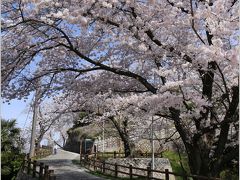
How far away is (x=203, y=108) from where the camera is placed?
9445mm

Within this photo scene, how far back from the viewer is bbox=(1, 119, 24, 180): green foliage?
25.6m

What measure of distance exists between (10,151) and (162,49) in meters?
20.7

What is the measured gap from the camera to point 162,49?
33.3ft

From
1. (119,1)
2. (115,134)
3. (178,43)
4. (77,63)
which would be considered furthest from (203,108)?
(115,134)

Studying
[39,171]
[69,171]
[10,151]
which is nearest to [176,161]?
[69,171]

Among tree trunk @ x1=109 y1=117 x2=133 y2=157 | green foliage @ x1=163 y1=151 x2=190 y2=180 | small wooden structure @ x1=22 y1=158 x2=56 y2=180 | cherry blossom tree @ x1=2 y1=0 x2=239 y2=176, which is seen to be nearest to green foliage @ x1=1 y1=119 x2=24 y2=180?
small wooden structure @ x1=22 y1=158 x2=56 y2=180

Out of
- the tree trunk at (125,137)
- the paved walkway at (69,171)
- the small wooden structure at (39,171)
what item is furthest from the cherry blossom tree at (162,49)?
the tree trunk at (125,137)

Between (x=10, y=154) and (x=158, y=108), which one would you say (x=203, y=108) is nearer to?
(x=158, y=108)

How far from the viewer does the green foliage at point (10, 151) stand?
2558cm

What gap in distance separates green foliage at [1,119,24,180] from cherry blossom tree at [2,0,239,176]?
15.0 meters

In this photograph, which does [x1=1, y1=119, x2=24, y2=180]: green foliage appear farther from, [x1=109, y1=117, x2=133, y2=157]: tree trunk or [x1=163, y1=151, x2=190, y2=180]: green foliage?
[x1=163, y1=151, x2=190, y2=180]: green foliage

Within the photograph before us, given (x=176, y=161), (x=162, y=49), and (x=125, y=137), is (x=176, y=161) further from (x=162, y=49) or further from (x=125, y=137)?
(x=162, y=49)

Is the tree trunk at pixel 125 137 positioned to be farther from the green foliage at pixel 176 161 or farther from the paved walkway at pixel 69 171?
the paved walkway at pixel 69 171

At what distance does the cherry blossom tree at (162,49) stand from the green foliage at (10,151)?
15040mm
